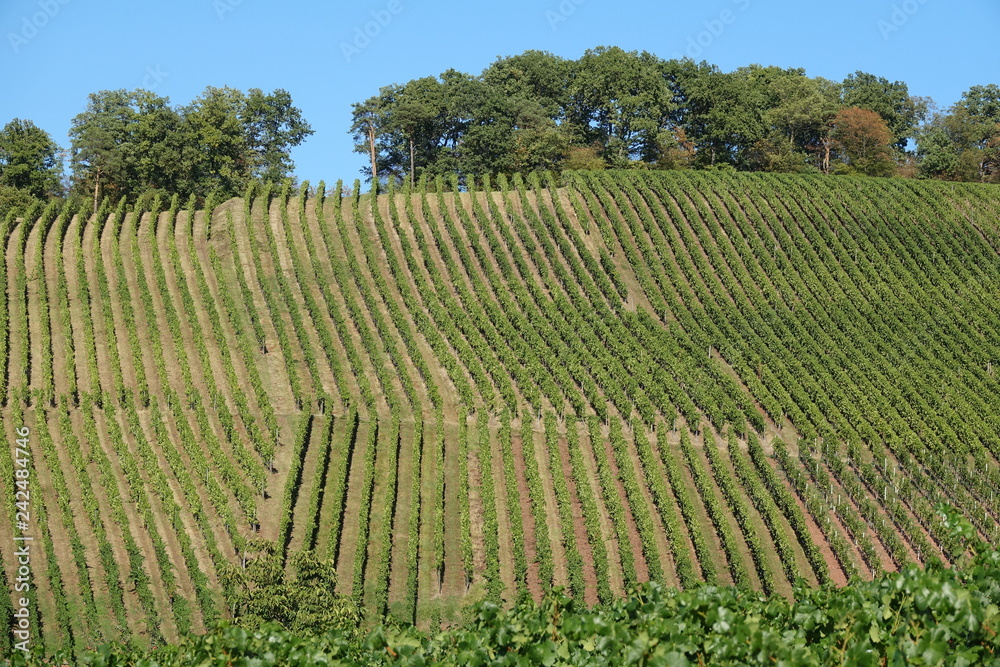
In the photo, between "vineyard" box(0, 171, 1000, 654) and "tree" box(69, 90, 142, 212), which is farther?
"tree" box(69, 90, 142, 212)

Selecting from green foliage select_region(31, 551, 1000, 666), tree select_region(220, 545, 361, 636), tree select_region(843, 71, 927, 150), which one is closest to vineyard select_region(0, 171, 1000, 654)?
tree select_region(220, 545, 361, 636)

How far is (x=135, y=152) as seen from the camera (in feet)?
229

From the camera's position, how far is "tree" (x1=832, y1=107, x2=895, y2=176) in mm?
80812

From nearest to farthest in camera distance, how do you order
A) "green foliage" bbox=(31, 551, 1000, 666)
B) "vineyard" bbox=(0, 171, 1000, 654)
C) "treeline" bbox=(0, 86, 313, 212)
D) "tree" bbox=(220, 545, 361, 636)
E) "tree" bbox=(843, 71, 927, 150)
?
"green foliage" bbox=(31, 551, 1000, 666) → "tree" bbox=(220, 545, 361, 636) → "vineyard" bbox=(0, 171, 1000, 654) → "treeline" bbox=(0, 86, 313, 212) → "tree" bbox=(843, 71, 927, 150)

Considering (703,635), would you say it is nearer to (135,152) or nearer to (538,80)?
(135,152)

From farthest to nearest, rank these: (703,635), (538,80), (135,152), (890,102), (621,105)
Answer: (890,102), (538,80), (621,105), (135,152), (703,635)

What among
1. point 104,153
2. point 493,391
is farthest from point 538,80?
point 493,391

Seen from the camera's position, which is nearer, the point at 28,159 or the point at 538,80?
the point at 28,159

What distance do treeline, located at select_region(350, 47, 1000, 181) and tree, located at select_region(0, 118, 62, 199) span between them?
2019 cm

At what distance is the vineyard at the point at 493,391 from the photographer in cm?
3616

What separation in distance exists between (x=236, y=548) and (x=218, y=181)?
39666 mm

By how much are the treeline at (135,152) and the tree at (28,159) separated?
58 mm

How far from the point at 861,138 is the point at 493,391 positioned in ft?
152

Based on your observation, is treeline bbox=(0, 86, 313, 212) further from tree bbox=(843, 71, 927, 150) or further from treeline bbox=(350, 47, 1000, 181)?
tree bbox=(843, 71, 927, 150)
